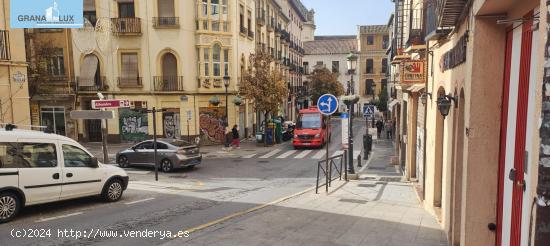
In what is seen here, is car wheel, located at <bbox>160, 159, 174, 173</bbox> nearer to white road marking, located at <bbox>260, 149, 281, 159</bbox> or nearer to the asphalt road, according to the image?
the asphalt road

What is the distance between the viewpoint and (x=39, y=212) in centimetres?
945

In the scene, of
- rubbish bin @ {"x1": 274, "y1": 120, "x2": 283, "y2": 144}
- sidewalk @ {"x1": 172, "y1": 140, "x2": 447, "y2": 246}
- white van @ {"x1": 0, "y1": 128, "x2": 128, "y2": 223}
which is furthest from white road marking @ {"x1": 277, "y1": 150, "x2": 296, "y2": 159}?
white van @ {"x1": 0, "y1": 128, "x2": 128, "y2": 223}

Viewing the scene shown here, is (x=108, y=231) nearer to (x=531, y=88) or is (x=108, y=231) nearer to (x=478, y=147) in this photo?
(x=478, y=147)

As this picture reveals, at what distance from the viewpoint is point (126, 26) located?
27.3 meters

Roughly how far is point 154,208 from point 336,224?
4575 mm

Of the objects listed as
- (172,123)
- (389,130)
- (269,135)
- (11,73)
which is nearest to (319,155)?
(269,135)

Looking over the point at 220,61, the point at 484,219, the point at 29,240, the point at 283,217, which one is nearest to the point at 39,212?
the point at 29,240

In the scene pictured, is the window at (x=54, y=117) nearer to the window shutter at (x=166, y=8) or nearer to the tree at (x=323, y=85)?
the window shutter at (x=166, y=8)

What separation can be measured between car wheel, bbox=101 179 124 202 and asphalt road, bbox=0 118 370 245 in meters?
0.22

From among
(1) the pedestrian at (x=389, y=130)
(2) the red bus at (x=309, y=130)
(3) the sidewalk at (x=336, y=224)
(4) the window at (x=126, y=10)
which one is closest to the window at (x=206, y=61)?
(4) the window at (x=126, y=10)

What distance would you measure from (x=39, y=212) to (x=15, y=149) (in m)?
1.70

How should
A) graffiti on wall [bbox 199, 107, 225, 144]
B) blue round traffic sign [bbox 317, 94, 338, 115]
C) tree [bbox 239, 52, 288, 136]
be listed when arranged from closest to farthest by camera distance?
blue round traffic sign [bbox 317, 94, 338, 115] → tree [bbox 239, 52, 288, 136] → graffiti on wall [bbox 199, 107, 225, 144]

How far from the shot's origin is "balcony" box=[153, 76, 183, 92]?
90.5 feet

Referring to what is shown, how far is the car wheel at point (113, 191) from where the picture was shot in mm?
10672
